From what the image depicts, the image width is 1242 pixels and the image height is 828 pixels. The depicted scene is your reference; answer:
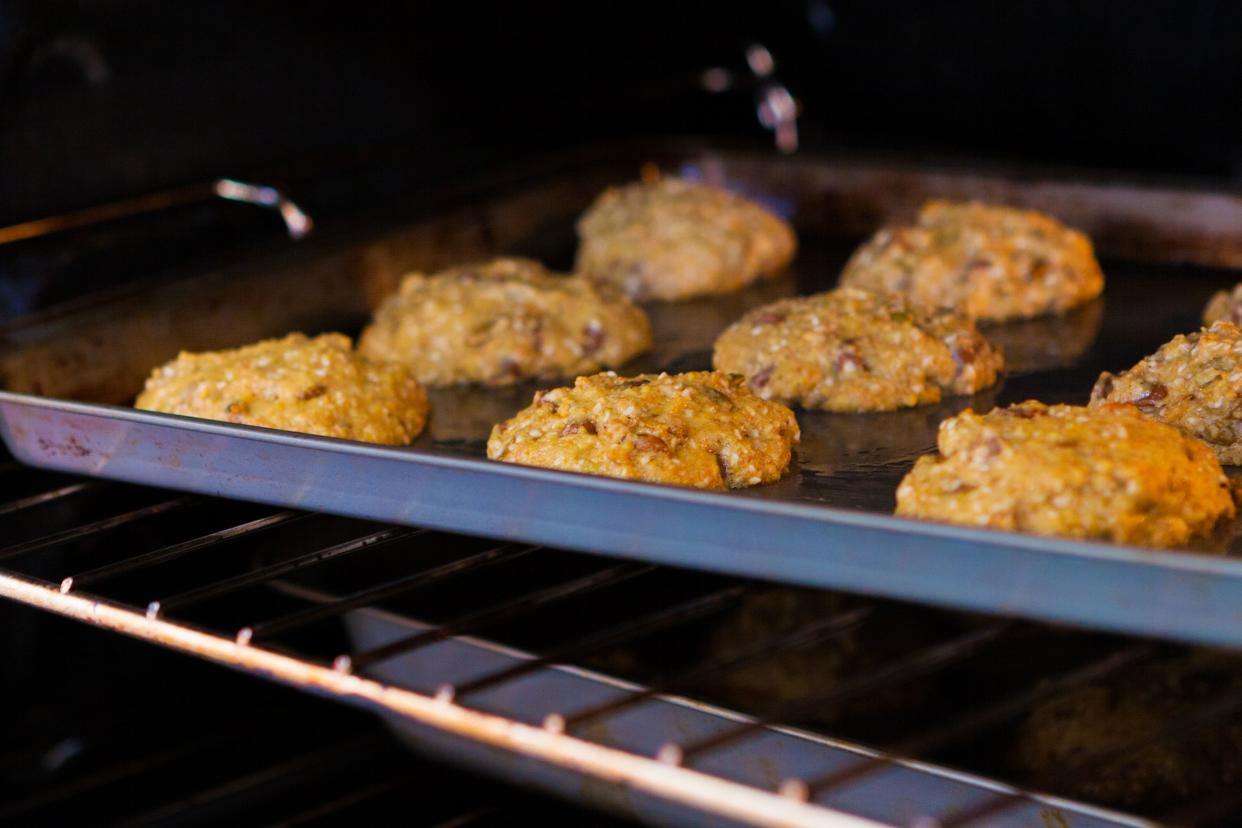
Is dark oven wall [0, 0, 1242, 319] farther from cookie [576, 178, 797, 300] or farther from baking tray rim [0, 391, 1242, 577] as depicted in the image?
baking tray rim [0, 391, 1242, 577]

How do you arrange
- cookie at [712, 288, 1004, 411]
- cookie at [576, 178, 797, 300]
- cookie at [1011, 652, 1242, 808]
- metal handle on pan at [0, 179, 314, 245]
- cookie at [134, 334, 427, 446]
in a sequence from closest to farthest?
cookie at [1011, 652, 1242, 808], cookie at [134, 334, 427, 446], cookie at [712, 288, 1004, 411], metal handle on pan at [0, 179, 314, 245], cookie at [576, 178, 797, 300]

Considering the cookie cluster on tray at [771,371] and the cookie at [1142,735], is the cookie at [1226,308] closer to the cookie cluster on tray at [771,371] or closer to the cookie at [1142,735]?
the cookie cluster on tray at [771,371]

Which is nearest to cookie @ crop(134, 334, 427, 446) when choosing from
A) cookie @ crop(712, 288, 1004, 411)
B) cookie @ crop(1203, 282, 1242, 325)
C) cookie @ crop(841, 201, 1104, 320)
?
cookie @ crop(712, 288, 1004, 411)

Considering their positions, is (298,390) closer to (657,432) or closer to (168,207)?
(657,432)

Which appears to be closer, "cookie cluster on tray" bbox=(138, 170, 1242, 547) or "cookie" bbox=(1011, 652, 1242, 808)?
"cookie cluster on tray" bbox=(138, 170, 1242, 547)

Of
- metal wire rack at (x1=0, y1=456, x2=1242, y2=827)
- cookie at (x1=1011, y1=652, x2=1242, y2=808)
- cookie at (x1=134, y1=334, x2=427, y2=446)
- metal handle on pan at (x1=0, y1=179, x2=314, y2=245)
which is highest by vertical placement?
metal handle on pan at (x1=0, y1=179, x2=314, y2=245)

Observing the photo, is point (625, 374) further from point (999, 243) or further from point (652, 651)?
point (999, 243)
